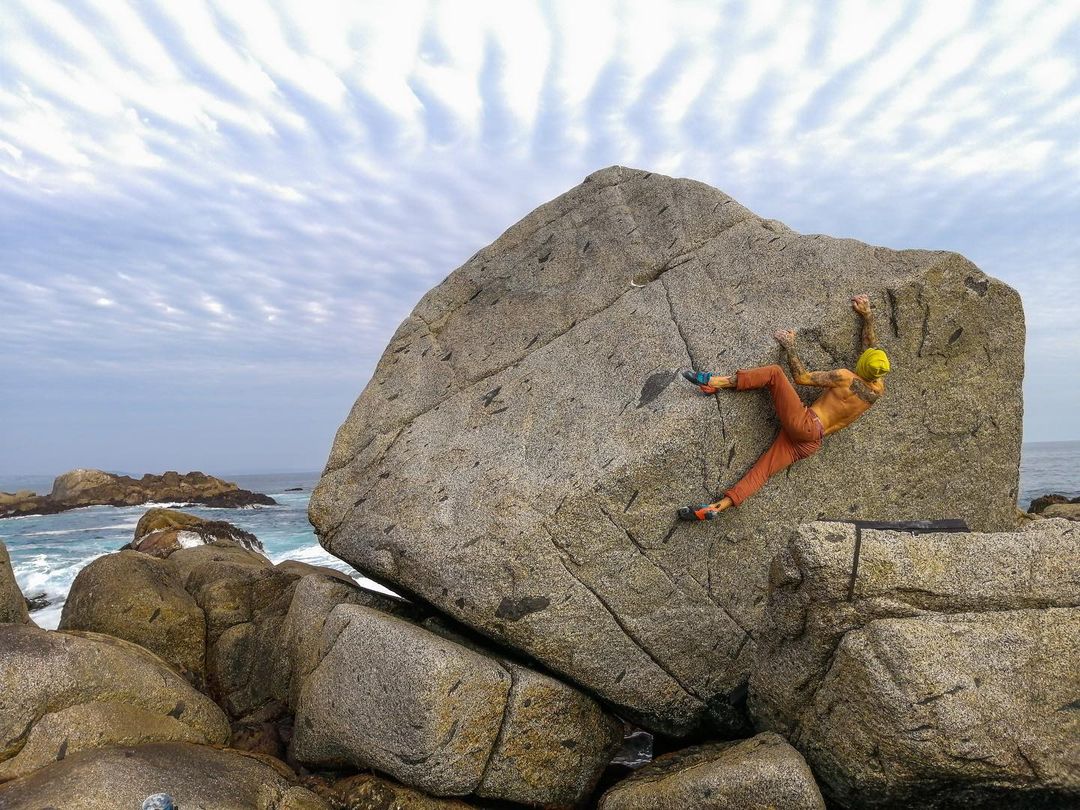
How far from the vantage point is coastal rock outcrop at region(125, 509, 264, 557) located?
56.9ft

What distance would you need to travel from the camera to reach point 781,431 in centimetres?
768

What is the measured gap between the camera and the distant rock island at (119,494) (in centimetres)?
4472

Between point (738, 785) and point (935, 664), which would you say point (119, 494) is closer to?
point (738, 785)

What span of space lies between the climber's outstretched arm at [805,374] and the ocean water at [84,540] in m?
9.27

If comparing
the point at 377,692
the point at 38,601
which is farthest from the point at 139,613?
the point at 38,601

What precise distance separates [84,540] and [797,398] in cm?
3140

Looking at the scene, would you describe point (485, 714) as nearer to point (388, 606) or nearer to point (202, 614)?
point (388, 606)

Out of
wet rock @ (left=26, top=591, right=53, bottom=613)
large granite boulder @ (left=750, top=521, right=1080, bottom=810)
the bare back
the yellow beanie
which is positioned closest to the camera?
large granite boulder @ (left=750, top=521, right=1080, bottom=810)

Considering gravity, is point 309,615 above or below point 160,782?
above

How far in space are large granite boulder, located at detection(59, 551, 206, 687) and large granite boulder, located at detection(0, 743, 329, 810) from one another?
9.10 feet

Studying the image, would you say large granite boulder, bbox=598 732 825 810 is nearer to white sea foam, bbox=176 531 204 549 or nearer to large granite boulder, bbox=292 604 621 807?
large granite boulder, bbox=292 604 621 807

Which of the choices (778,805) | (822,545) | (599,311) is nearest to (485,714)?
(778,805)

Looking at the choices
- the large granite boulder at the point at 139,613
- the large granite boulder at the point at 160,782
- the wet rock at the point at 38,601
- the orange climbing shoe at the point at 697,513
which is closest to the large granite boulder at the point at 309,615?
the large granite boulder at the point at 160,782

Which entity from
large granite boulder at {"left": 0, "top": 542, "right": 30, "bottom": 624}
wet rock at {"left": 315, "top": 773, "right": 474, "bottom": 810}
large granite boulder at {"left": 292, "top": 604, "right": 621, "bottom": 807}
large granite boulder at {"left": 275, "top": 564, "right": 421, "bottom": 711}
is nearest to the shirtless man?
large granite boulder at {"left": 292, "top": 604, "right": 621, "bottom": 807}
